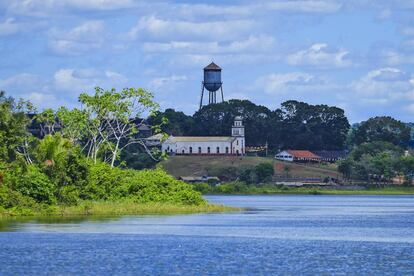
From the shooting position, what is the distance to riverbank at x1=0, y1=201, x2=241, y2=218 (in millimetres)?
85812

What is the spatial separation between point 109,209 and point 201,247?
3090 centimetres

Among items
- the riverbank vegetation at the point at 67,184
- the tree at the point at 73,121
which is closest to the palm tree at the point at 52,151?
the riverbank vegetation at the point at 67,184

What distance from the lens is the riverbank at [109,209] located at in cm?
8581

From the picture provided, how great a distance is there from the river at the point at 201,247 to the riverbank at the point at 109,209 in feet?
14.5

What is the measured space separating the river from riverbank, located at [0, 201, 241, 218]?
4.43m

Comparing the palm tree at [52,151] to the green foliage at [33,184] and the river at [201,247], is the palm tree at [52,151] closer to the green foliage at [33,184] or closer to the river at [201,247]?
the green foliage at [33,184]

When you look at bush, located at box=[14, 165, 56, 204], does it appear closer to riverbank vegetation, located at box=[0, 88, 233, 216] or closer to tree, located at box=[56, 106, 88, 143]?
riverbank vegetation, located at box=[0, 88, 233, 216]

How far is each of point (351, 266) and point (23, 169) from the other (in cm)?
3848

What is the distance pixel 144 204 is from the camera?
313ft

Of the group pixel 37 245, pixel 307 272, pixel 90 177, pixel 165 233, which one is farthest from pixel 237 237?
pixel 90 177

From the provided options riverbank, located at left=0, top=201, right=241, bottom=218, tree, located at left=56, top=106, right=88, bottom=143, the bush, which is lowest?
riverbank, located at left=0, top=201, right=241, bottom=218

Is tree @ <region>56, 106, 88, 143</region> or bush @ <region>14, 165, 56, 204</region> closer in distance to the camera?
bush @ <region>14, 165, 56, 204</region>

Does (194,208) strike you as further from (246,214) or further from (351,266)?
(351,266)

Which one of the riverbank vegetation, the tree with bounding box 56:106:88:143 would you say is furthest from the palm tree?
the tree with bounding box 56:106:88:143
